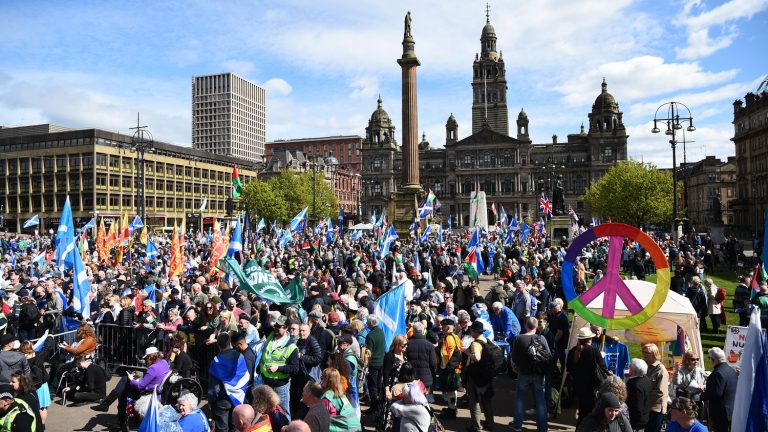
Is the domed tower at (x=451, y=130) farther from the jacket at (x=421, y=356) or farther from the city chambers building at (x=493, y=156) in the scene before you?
the jacket at (x=421, y=356)

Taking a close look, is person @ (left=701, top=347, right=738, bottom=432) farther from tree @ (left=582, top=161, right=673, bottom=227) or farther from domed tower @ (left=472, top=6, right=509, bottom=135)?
domed tower @ (left=472, top=6, right=509, bottom=135)

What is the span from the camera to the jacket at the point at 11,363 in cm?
791

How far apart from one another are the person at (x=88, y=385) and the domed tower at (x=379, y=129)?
111 m

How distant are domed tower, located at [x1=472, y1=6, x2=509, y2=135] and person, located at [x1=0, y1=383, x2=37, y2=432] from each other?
117160 millimetres

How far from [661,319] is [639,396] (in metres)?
3.04

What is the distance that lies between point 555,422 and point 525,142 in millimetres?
107556

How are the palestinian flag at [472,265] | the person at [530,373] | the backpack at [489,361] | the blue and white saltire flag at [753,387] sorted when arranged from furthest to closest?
the palestinian flag at [472,265]
the backpack at [489,361]
the person at [530,373]
the blue and white saltire flag at [753,387]

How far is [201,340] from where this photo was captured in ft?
33.4

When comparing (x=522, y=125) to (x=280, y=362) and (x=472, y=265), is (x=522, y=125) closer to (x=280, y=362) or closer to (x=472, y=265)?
(x=472, y=265)

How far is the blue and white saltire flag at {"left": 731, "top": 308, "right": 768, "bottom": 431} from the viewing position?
4.81 meters

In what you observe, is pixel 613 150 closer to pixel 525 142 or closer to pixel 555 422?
pixel 525 142

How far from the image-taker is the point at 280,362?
7.87 m

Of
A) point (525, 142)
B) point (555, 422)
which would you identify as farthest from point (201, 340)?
point (525, 142)

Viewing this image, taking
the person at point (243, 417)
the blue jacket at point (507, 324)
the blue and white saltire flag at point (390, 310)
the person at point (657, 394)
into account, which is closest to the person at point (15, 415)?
the person at point (243, 417)
